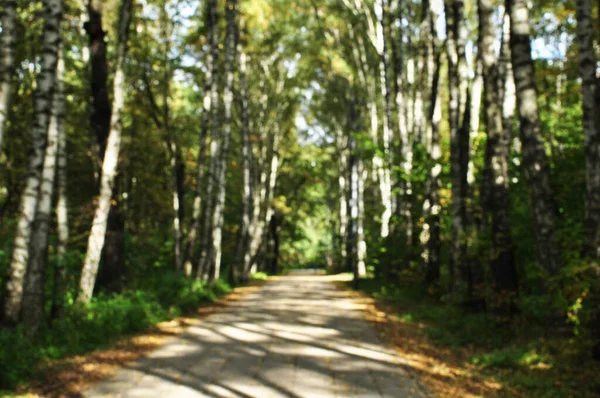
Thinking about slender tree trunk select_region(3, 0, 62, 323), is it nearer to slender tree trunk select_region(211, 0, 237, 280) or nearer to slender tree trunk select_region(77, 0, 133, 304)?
slender tree trunk select_region(77, 0, 133, 304)

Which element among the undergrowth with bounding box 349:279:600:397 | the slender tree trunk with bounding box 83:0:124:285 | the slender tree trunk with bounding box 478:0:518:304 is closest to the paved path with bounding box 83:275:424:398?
the undergrowth with bounding box 349:279:600:397

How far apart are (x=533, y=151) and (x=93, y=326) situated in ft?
23.8

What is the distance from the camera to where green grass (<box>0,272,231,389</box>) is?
6.38 metres

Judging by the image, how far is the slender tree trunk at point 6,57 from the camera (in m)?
6.09

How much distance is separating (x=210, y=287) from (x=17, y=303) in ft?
33.6

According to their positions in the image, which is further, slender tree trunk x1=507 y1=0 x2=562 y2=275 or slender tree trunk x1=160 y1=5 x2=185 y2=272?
slender tree trunk x1=160 y1=5 x2=185 y2=272

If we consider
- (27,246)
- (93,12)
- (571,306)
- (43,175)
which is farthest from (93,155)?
(571,306)

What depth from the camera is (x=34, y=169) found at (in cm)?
759

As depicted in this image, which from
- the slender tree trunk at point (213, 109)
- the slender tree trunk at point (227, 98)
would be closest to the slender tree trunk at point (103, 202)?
the slender tree trunk at point (213, 109)

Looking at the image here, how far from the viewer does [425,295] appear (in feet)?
49.5

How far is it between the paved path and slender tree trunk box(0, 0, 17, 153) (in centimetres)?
327

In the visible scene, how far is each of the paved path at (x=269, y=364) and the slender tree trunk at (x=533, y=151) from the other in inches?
99.0

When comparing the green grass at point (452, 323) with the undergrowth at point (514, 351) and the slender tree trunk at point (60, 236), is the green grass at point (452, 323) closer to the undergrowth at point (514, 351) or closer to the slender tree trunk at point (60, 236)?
the undergrowth at point (514, 351)

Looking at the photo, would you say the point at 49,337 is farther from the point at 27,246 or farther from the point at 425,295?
the point at 425,295
